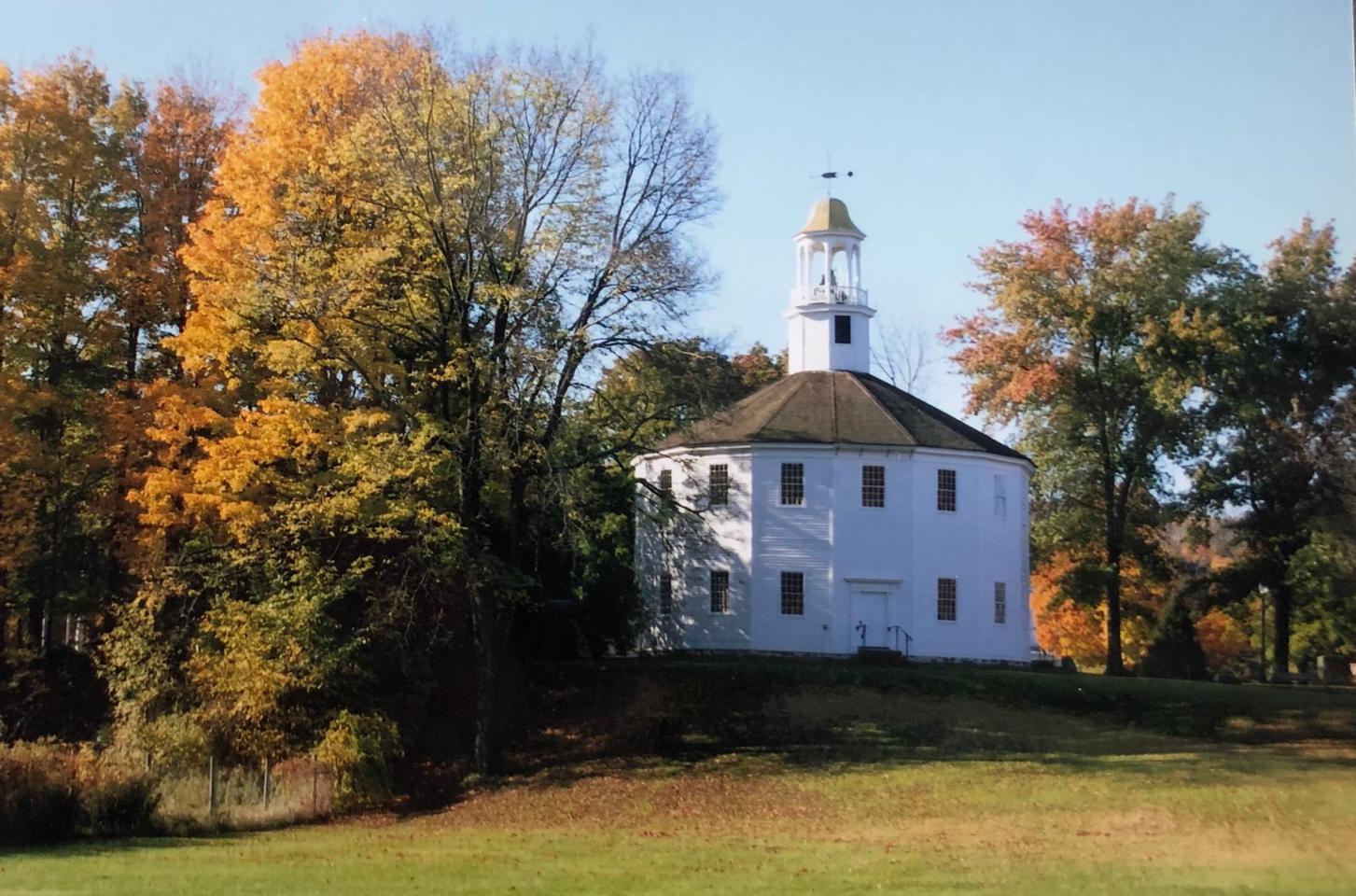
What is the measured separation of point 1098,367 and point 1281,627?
9.87m

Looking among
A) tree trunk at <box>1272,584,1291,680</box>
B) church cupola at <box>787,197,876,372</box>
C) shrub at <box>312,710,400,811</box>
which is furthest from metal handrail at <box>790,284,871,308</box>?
shrub at <box>312,710,400,811</box>

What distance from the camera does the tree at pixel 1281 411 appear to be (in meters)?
43.8

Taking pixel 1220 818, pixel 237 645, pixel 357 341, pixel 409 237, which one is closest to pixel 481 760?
pixel 237 645

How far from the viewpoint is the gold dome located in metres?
48.7

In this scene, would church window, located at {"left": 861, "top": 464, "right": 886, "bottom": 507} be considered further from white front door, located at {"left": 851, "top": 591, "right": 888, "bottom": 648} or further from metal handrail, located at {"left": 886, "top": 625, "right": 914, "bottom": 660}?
metal handrail, located at {"left": 886, "top": 625, "right": 914, "bottom": 660}

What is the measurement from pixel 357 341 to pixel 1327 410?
2777cm

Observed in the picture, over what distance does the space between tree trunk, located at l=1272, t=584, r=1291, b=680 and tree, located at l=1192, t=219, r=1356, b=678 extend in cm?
4

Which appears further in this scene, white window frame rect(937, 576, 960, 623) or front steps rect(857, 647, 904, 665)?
white window frame rect(937, 576, 960, 623)

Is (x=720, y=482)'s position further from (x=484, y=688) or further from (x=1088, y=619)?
(x=1088, y=619)

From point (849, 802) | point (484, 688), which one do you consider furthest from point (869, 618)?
point (849, 802)

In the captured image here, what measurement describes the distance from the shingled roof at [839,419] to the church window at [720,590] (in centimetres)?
379

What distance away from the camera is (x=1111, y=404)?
4966cm

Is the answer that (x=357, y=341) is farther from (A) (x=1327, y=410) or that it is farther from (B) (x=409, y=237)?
(A) (x=1327, y=410)

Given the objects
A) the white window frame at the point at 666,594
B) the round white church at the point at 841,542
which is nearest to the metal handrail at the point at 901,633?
the round white church at the point at 841,542
